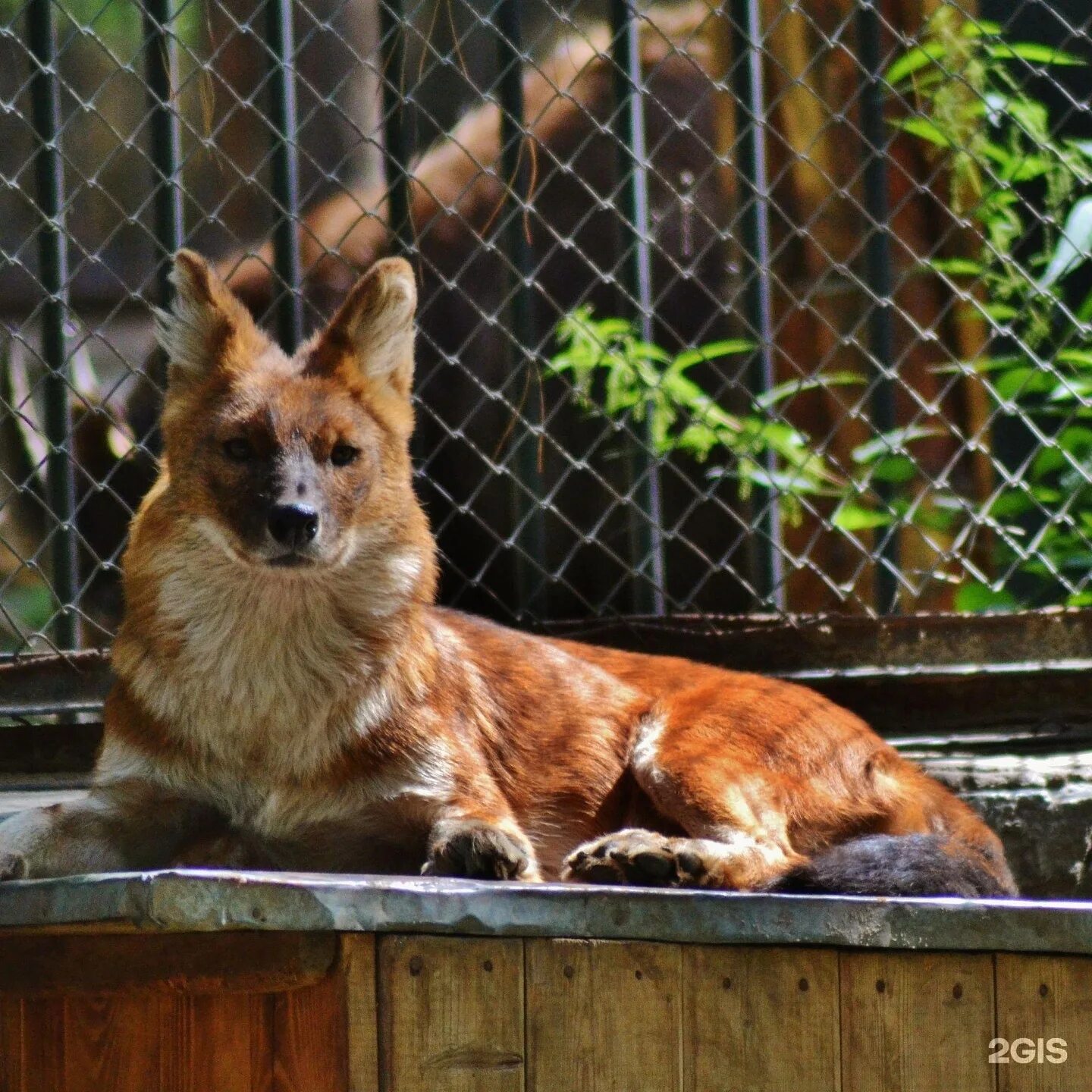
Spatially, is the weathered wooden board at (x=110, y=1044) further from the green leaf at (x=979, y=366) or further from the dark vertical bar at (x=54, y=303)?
the green leaf at (x=979, y=366)

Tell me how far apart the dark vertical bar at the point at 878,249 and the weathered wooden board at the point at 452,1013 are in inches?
93.5

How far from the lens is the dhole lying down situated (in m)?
A: 3.58

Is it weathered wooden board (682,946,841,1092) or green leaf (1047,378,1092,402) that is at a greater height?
green leaf (1047,378,1092,402)

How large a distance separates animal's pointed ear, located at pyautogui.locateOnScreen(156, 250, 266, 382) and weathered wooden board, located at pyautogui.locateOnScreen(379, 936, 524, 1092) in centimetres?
168

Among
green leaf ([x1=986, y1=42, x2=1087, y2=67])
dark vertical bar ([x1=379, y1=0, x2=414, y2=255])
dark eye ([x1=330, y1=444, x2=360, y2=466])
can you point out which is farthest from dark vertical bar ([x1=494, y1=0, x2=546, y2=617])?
green leaf ([x1=986, y1=42, x2=1087, y2=67])

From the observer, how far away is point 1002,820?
14.4 ft

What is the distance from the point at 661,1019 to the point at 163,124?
3.13 metres

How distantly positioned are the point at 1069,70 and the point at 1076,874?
282cm

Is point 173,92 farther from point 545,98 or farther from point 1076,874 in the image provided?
point 1076,874

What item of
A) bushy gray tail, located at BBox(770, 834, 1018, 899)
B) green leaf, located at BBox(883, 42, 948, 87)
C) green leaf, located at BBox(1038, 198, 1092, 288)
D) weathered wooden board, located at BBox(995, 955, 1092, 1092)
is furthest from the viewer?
green leaf, located at BBox(883, 42, 948, 87)

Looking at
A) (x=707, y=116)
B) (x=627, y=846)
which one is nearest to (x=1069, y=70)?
(x=707, y=116)

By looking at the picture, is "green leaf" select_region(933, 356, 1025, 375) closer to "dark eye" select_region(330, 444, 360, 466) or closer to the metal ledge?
"dark eye" select_region(330, 444, 360, 466)

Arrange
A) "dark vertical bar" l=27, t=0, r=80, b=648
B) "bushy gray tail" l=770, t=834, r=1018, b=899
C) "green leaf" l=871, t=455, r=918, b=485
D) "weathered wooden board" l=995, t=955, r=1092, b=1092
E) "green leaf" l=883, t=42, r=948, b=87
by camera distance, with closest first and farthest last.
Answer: "weathered wooden board" l=995, t=955, r=1092, b=1092
"bushy gray tail" l=770, t=834, r=1018, b=899
"dark vertical bar" l=27, t=0, r=80, b=648
"green leaf" l=883, t=42, r=948, b=87
"green leaf" l=871, t=455, r=918, b=485

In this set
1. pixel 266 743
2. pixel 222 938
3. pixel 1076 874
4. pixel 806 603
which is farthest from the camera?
pixel 806 603
